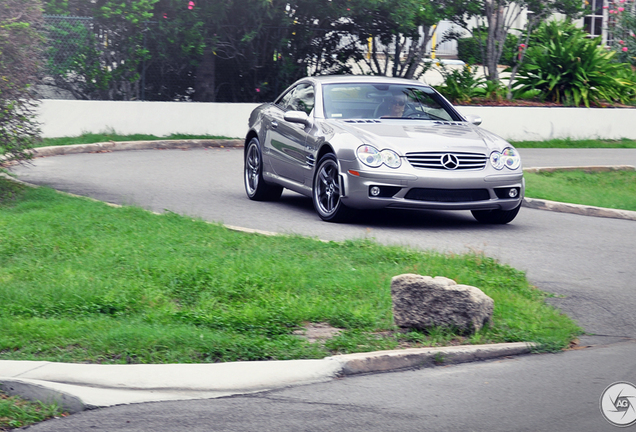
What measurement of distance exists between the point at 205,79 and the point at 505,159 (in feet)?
42.1

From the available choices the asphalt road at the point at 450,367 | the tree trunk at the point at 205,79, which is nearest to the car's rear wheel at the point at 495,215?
the asphalt road at the point at 450,367

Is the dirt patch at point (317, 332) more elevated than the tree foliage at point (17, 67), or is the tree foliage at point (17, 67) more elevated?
the tree foliage at point (17, 67)

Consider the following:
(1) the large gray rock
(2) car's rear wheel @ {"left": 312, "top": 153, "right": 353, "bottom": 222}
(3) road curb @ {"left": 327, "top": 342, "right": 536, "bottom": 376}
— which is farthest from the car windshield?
(3) road curb @ {"left": 327, "top": 342, "right": 536, "bottom": 376}

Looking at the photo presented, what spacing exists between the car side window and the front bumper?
1749 millimetres

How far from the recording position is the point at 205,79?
72.3 feet

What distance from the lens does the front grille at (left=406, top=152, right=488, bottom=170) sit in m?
10.1

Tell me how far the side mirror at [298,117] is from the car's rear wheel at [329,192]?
61 centimetres

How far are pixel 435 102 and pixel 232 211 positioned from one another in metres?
3.02

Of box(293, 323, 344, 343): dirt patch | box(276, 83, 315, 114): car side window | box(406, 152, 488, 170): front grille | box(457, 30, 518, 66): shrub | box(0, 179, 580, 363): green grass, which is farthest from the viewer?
box(457, 30, 518, 66): shrub

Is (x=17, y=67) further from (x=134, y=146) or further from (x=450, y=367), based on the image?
(x=134, y=146)

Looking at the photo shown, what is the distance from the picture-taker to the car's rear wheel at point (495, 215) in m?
10.8

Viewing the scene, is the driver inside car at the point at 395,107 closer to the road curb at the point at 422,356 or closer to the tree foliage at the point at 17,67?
the tree foliage at the point at 17,67

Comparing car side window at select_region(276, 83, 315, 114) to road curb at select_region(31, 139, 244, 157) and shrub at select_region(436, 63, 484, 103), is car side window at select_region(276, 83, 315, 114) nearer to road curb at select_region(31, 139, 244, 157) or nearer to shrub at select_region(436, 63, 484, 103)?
road curb at select_region(31, 139, 244, 157)

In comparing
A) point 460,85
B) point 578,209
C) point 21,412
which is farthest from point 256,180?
point 460,85
